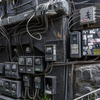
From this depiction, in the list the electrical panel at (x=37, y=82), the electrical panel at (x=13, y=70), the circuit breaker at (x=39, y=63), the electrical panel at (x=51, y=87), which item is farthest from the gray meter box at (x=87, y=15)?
the electrical panel at (x=13, y=70)

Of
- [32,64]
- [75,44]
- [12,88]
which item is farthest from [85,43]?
[12,88]

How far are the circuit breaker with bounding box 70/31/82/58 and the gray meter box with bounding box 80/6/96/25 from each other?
385 millimetres

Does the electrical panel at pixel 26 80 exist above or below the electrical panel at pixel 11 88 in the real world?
above

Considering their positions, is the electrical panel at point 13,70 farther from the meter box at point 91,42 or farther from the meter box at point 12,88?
the meter box at point 91,42

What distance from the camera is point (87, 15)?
123 inches

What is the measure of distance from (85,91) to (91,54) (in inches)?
40.6

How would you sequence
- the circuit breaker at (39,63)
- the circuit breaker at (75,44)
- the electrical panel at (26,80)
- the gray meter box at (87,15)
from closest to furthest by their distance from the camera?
the gray meter box at (87,15)
the circuit breaker at (75,44)
the circuit breaker at (39,63)
the electrical panel at (26,80)

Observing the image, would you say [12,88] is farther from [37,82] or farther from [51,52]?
[51,52]

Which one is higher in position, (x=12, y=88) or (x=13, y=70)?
(x=13, y=70)

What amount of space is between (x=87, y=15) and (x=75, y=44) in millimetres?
875

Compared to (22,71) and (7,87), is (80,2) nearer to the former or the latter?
(22,71)

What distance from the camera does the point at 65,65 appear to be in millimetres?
3285

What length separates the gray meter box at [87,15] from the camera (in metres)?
3.05

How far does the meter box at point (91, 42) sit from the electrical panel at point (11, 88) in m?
2.50
